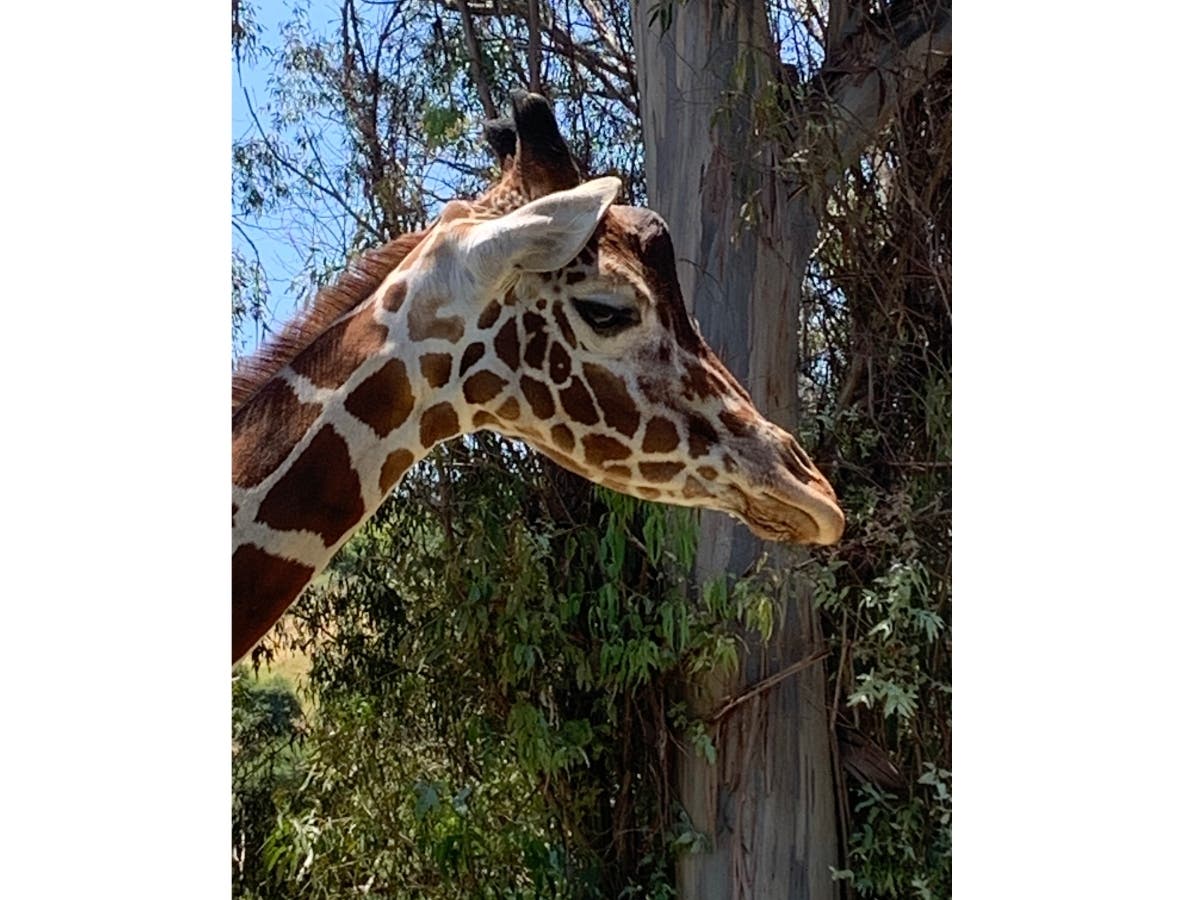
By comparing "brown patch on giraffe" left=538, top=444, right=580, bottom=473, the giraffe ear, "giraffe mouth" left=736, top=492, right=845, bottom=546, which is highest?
the giraffe ear

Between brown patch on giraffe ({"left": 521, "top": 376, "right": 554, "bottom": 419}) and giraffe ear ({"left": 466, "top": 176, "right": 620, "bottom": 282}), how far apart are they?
0.39 feet

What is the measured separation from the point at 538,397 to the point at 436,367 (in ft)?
0.38

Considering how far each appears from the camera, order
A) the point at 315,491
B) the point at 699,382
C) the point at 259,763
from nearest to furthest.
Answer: the point at 315,491 < the point at 699,382 < the point at 259,763

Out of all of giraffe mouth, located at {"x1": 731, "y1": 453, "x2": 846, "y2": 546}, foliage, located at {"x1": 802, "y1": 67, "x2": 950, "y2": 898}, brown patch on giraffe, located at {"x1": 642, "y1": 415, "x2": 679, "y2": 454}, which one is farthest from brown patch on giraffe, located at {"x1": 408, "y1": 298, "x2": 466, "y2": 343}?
foliage, located at {"x1": 802, "y1": 67, "x2": 950, "y2": 898}

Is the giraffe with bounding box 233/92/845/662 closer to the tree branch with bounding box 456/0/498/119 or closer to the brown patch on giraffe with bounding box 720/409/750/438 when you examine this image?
the brown patch on giraffe with bounding box 720/409/750/438

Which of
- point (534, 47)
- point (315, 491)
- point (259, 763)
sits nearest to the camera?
point (315, 491)

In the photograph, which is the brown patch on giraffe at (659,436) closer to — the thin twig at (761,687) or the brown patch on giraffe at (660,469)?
the brown patch on giraffe at (660,469)

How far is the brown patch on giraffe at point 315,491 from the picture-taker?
4.81 ft

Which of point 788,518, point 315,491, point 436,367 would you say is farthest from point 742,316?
point 315,491

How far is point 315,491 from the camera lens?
57.9 inches

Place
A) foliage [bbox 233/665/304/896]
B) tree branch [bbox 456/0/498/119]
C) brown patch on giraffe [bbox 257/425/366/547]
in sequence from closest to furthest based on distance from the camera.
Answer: brown patch on giraffe [bbox 257/425/366/547], foliage [bbox 233/665/304/896], tree branch [bbox 456/0/498/119]

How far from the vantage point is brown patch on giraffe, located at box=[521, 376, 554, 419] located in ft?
5.08

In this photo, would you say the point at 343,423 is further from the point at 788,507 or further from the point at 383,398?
the point at 788,507
